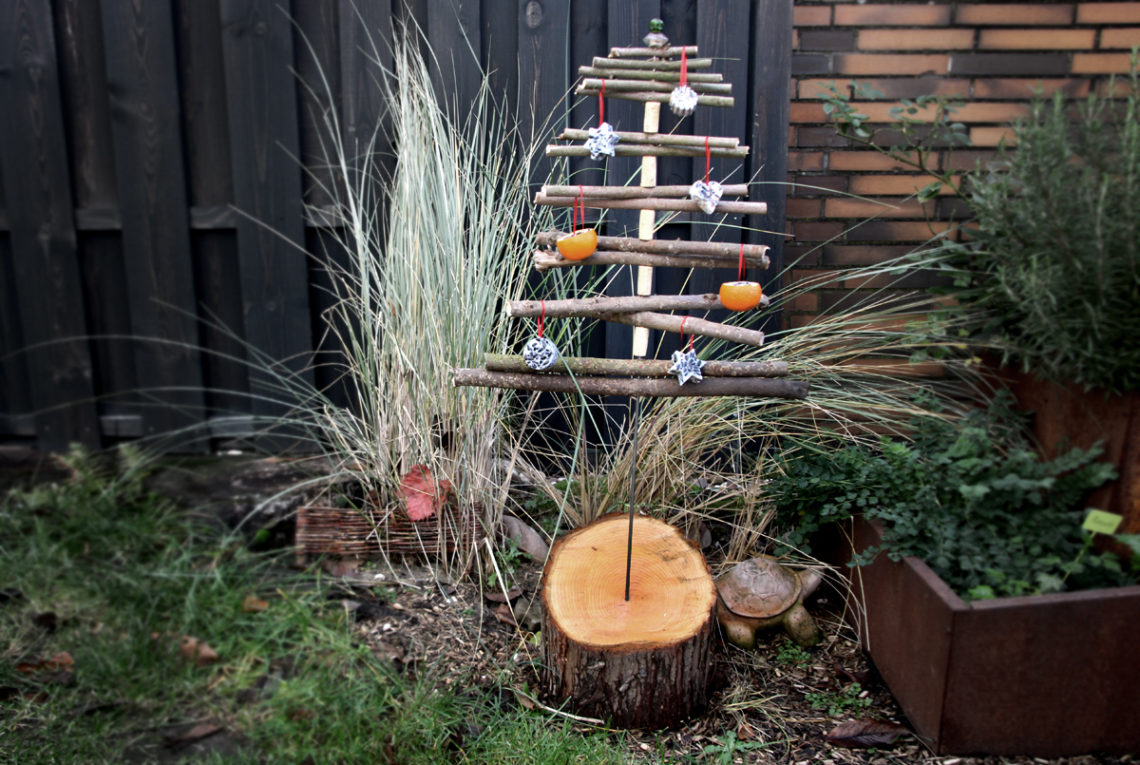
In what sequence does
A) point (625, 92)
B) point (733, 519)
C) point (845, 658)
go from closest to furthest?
point (625, 92) < point (845, 658) < point (733, 519)

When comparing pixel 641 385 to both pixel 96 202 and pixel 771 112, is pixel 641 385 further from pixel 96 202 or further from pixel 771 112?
pixel 96 202

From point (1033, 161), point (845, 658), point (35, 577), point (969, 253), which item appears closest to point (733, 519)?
point (845, 658)

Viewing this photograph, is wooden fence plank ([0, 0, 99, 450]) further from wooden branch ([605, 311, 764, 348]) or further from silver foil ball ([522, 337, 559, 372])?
wooden branch ([605, 311, 764, 348])

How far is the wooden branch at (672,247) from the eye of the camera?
1885mm

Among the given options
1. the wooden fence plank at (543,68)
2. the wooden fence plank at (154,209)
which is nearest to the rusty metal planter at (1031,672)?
the wooden fence plank at (543,68)

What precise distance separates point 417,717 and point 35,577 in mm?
1599

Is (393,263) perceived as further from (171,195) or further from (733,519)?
(733,519)

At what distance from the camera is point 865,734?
1.85 meters

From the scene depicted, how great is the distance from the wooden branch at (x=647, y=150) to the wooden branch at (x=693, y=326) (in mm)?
398

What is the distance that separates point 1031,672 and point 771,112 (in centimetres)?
190

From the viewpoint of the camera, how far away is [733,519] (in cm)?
260

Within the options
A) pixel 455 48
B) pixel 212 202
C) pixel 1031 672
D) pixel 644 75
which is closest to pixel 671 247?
pixel 644 75

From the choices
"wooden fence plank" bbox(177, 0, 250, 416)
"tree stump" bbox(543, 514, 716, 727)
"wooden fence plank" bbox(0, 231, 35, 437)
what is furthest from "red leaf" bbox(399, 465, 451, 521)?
"wooden fence plank" bbox(0, 231, 35, 437)

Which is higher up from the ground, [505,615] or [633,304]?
[633,304]
